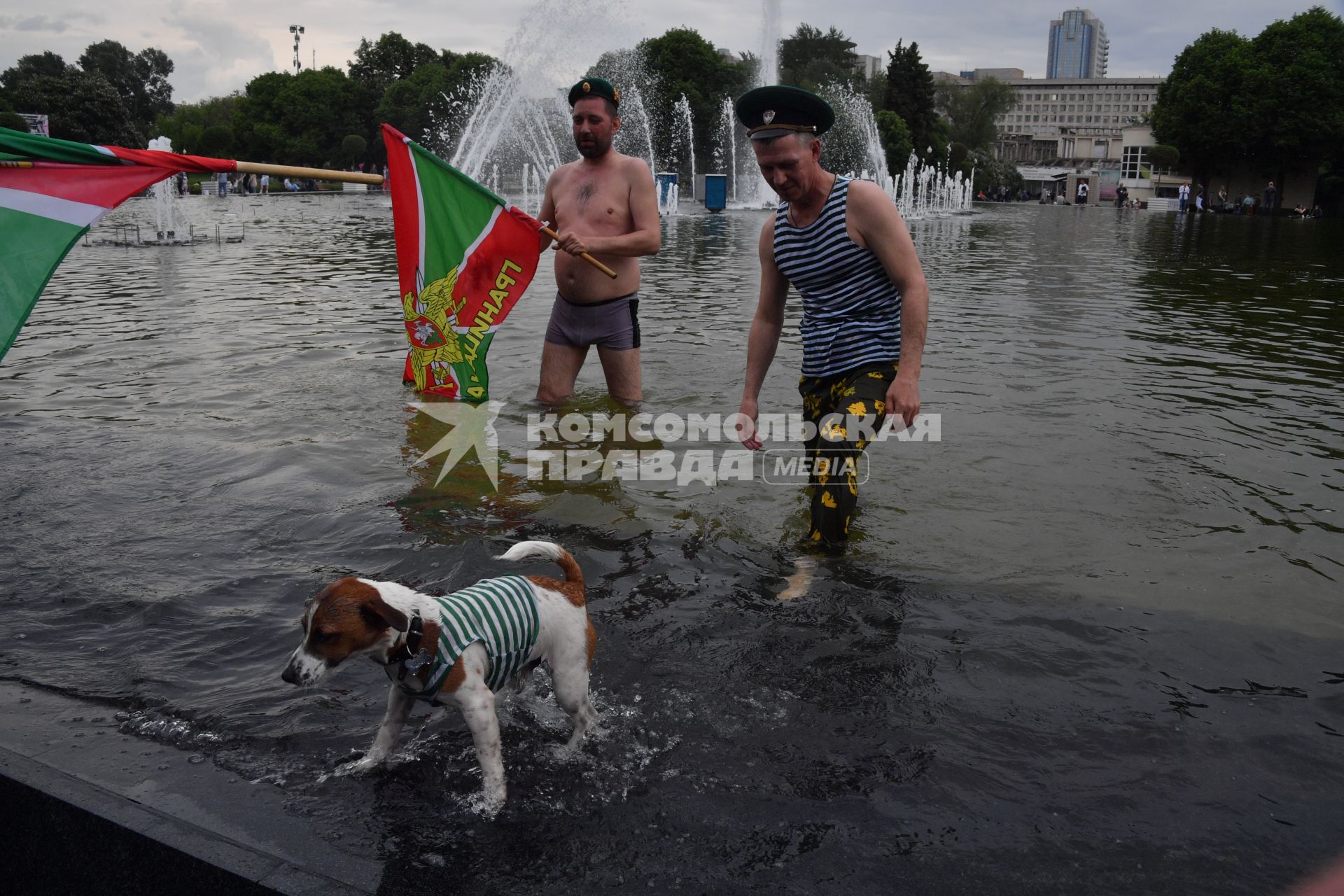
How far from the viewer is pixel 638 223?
712 centimetres

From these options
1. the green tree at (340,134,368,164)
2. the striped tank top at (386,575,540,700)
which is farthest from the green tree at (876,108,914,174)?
the striped tank top at (386,575,540,700)

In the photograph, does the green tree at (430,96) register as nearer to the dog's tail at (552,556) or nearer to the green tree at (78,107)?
the green tree at (78,107)

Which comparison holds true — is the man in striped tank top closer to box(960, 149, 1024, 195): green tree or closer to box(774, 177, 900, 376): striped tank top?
box(774, 177, 900, 376): striped tank top

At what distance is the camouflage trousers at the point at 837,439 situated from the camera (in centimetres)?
496

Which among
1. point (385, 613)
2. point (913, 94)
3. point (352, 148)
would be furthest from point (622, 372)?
point (352, 148)

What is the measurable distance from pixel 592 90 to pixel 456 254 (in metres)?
1.46

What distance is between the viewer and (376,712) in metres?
3.95

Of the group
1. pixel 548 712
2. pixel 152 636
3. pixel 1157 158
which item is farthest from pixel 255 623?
pixel 1157 158

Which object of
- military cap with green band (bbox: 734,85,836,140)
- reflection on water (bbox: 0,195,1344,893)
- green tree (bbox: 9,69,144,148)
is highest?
green tree (bbox: 9,69,144,148)

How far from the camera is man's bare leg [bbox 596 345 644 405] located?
7.74 metres

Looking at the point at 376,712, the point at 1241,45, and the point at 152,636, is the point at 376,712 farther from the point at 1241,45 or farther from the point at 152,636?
the point at 1241,45

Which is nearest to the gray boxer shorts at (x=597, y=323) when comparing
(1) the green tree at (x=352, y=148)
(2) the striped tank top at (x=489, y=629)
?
(2) the striped tank top at (x=489, y=629)

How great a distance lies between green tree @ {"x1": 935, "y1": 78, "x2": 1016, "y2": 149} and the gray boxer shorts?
13516cm

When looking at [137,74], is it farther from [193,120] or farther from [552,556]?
[552,556]
